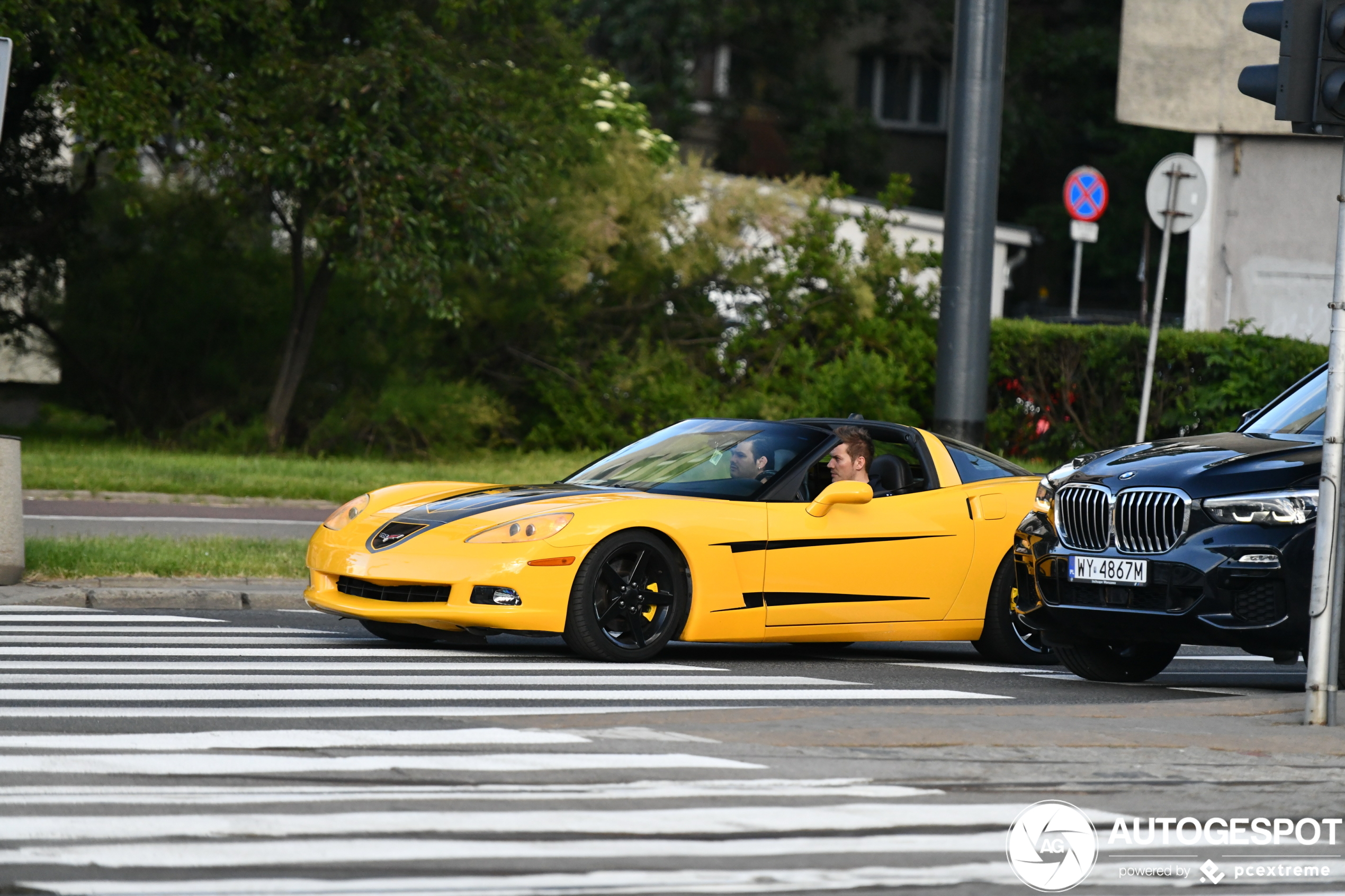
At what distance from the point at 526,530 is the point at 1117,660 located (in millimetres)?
2993

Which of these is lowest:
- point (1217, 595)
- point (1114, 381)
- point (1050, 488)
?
point (1217, 595)

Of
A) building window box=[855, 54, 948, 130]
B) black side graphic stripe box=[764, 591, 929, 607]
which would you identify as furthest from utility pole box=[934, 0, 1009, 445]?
building window box=[855, 54, 948, 130]

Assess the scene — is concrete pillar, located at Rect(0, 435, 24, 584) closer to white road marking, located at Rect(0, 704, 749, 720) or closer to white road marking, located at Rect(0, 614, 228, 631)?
white road marking, located at Rect(0, 614, 228, 631)

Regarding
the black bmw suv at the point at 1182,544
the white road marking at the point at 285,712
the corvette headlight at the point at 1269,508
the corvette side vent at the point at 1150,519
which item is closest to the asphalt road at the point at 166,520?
the white road marking at the point at 285,712

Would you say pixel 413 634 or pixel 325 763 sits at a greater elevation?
pixel 325 763

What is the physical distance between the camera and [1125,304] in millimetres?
51219

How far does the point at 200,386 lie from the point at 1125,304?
1234 inches

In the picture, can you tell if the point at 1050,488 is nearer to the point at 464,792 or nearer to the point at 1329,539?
the point at 1329,539

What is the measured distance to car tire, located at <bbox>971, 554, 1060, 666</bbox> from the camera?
10680mm

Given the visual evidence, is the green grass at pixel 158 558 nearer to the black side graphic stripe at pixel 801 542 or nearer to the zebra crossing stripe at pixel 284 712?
the black side graphic stripe at pixel 801 542

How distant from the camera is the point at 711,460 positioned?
1065 centimetres

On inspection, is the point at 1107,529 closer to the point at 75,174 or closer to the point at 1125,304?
the point at 75,174

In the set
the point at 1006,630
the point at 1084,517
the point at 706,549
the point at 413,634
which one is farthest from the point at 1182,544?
the point at 413,634

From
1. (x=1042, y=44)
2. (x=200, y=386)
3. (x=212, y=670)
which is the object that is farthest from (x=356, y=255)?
(x=1042, y=44)
